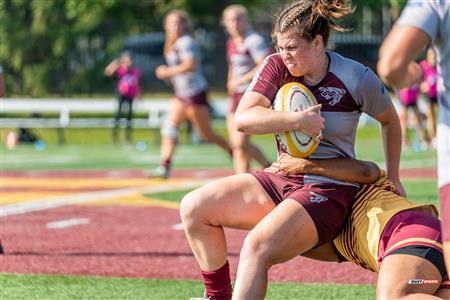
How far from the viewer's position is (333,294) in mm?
7141

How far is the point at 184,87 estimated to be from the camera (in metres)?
15.3

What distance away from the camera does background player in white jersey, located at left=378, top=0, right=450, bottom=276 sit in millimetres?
4117

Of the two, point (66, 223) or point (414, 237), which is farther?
point (66, 223)

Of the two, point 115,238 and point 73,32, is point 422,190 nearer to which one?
point 115,238

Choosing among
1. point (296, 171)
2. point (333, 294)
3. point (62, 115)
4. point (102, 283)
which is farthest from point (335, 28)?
point (62, 115)

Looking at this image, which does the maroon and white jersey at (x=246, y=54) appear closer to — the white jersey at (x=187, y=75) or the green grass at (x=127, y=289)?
the white jersey at (x=187, y=75)

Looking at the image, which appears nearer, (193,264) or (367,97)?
(367,97)

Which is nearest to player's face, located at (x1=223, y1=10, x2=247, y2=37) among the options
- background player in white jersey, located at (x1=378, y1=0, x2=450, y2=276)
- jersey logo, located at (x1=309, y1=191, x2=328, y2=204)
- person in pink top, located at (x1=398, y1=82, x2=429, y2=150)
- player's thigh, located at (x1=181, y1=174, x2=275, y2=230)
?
player's thigh, located at (x1=181, y1=174, x2=275, y2=230)

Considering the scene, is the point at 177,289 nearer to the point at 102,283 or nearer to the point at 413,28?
the point at 102,283

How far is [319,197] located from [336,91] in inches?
20.8

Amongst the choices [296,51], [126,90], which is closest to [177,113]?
[296,51]

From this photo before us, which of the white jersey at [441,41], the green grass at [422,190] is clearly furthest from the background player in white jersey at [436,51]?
the green grass at [422,190]

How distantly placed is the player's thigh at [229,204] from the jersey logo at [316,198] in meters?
0.24

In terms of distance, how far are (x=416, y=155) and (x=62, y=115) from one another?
10.7 m
